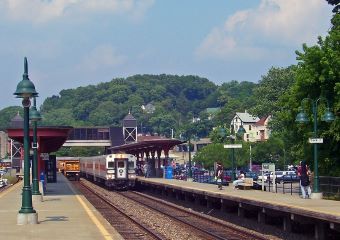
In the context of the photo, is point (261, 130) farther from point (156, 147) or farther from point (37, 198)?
point (37, 198)

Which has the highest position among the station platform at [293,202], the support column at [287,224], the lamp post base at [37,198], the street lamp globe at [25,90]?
the street lamp globe at [25,90]

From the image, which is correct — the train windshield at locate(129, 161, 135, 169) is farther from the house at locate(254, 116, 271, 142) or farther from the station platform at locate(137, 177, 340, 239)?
the house at locate(254, 116, 271, 142)

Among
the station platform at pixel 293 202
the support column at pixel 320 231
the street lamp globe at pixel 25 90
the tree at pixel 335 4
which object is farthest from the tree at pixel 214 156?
the support column at pixel 320 231

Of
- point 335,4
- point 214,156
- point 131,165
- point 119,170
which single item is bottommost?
point 119,170

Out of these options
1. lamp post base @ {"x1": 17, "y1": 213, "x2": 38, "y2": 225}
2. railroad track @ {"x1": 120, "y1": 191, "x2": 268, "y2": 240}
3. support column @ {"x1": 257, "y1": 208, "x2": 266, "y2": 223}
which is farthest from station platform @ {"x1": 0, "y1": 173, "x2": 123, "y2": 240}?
support column @ {"x1": 257, "y1": 208, "x2": 266, "y2": 223}

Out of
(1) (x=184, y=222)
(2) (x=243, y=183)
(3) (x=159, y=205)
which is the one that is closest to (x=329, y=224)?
(1) (x=184, y=222)

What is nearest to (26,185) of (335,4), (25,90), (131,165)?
(25,90)

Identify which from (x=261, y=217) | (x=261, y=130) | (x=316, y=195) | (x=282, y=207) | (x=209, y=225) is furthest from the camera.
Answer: (x=261, y=130)

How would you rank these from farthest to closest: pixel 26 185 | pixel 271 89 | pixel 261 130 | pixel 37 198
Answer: pixel 261 130, pixel 271 89, pixel 37 198, pixel 26 185

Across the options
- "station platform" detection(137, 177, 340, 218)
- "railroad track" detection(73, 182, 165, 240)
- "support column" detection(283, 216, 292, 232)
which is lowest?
"railroad track" detection(73, 182, 165, 240)

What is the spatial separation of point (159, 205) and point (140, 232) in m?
16.4

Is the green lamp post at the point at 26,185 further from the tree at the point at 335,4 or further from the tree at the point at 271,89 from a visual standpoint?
the tree at the point at 271,89

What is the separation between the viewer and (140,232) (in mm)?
25078

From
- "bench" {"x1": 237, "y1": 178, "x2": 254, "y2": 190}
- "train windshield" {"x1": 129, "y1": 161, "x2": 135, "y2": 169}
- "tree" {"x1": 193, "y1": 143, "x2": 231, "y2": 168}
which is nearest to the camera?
"bench" {"x1": 237, "y1": 178, "x2": 254, "y2": 190}
